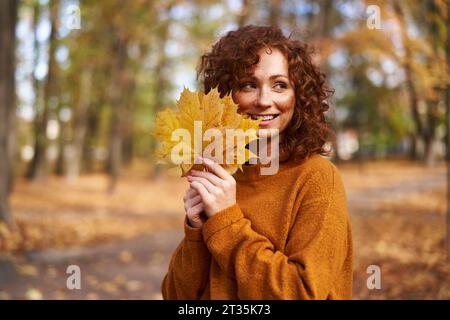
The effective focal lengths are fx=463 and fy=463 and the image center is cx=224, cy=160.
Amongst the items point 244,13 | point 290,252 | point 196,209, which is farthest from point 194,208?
Result: point 244,13

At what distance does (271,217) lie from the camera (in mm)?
1622

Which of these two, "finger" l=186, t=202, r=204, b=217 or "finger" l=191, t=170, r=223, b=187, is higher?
"finger" l=191, t=170, r=223, b=187

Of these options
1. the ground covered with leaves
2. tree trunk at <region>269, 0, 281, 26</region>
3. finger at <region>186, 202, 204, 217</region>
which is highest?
tree trunk at <region>269, 0, 281, 26</region>

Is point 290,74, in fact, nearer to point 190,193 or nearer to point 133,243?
point 190,193

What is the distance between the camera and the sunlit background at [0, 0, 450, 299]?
22.1 ft

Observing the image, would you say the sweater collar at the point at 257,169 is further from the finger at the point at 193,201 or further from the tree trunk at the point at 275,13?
the tree trunk at the point at 275,13

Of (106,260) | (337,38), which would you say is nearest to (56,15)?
(337,38)

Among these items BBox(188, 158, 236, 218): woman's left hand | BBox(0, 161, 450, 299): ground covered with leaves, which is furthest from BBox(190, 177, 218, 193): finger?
BBox(0, 161, 450, 299): ground covered with leaves

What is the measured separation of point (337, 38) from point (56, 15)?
10.6m

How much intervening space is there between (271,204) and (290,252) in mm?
194

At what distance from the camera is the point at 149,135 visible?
5.85 ft

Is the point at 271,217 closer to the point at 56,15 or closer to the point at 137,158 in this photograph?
the point at 56,15

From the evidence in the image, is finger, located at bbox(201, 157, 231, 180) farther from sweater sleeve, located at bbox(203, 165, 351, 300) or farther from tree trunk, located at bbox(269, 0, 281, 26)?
tree trunk, located at bbox(269, 0, 281, 26)

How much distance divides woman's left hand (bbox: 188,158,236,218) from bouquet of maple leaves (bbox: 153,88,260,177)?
0.04m
